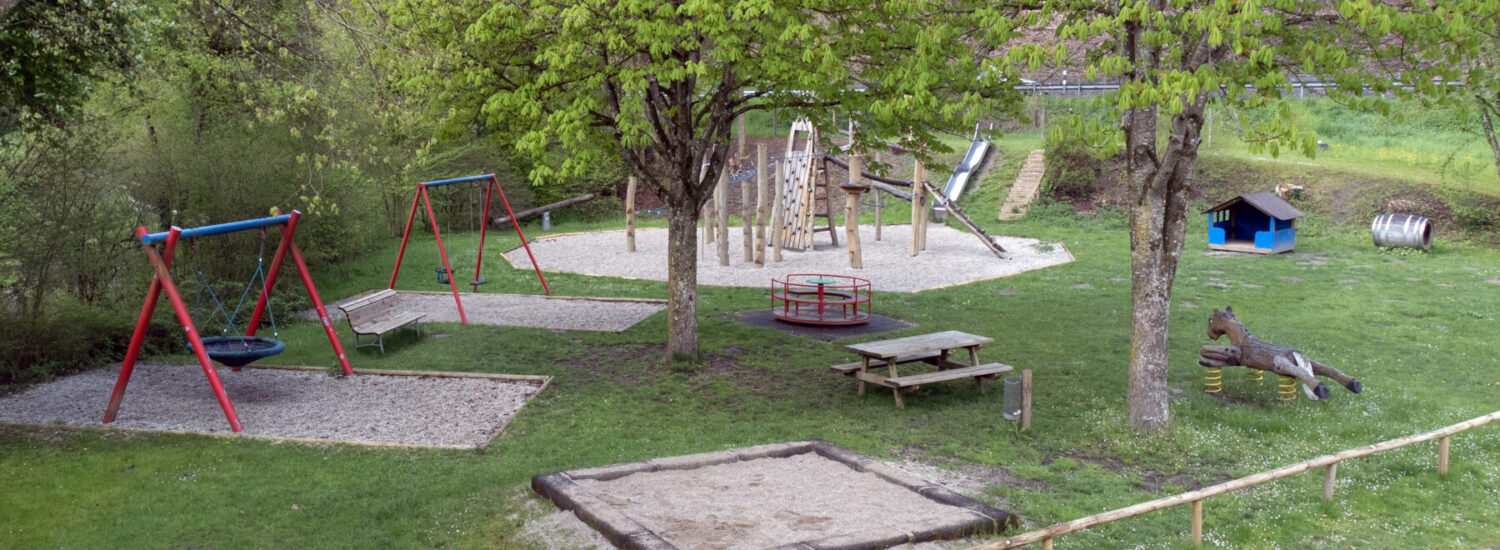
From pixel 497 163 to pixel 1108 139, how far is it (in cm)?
2270

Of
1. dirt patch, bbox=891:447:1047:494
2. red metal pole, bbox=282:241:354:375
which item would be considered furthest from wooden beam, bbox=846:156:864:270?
dirt patch, bbox=891:447:1047:494

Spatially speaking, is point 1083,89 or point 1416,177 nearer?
point 1416,177

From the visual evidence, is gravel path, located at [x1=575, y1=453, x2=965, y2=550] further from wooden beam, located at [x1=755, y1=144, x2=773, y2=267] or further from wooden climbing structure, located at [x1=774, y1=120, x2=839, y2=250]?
wooden climbing structure, located at [x1=774, y1=120, x2=839, y2=250]

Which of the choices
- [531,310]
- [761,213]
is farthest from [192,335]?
[761,213]

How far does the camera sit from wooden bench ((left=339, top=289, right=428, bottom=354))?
12.7m

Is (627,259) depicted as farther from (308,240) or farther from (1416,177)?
(1416,177)

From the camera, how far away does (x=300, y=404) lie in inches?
407

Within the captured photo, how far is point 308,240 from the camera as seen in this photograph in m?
17.0

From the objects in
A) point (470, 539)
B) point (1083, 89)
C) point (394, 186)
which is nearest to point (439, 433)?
point (470, 539)

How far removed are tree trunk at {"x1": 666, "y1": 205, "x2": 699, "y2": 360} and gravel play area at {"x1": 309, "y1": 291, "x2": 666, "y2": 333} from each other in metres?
2.45

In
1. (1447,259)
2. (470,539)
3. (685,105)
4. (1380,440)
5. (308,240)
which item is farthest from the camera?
(1447,259)

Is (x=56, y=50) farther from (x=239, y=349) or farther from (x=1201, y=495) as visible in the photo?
(x=1201, y=495)

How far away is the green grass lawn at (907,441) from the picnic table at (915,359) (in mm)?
246

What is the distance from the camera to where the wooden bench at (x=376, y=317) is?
12664mm
